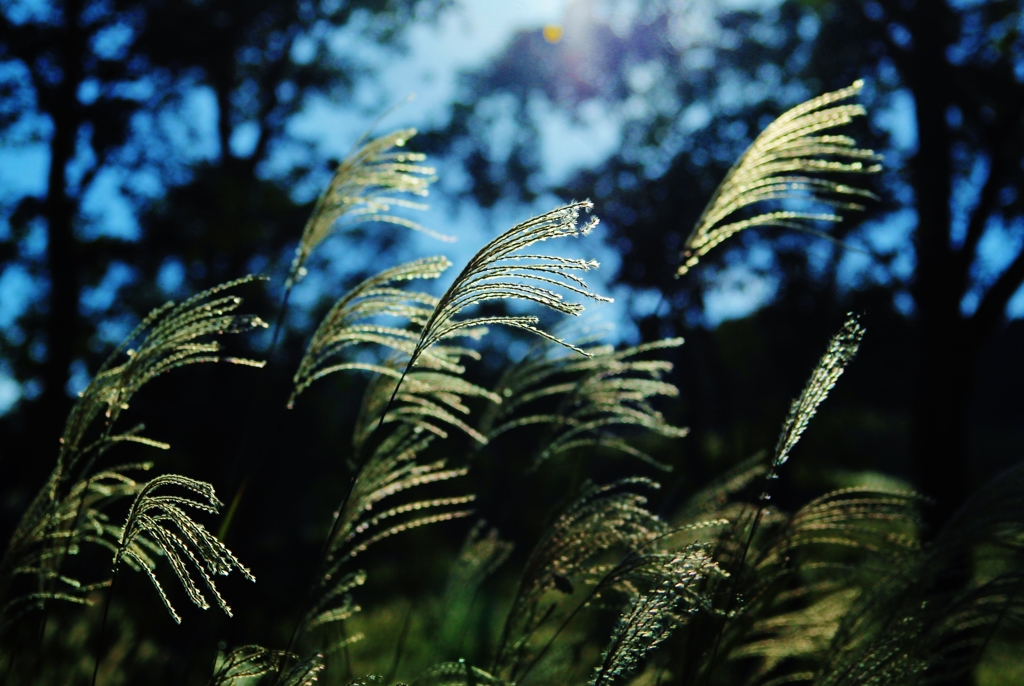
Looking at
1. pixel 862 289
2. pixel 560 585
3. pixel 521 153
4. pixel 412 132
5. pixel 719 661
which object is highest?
pixel 521 153

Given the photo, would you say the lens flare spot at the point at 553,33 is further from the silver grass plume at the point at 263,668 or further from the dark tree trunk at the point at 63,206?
the silver grass plume at the point at 263,668

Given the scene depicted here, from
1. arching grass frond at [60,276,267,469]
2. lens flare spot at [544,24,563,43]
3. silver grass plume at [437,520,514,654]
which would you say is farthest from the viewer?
lens flare spot at [544,24,563,43]

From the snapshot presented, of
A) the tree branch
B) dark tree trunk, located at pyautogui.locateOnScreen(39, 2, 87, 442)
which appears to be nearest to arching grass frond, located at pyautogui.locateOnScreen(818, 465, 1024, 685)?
the tree branch

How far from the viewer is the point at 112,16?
9.91m

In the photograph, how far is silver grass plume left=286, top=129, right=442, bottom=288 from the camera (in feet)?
6.31

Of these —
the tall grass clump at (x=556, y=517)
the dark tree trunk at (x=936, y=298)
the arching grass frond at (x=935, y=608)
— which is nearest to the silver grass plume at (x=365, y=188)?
the tall grass clump at (x=556, y=517)

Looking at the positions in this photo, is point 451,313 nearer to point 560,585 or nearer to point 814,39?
point 560,585

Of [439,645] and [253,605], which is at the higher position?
[439,645]

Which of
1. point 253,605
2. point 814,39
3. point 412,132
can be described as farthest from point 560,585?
point 814,39

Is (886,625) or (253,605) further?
(253,605)

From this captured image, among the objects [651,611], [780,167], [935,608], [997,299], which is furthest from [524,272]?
[997,299]

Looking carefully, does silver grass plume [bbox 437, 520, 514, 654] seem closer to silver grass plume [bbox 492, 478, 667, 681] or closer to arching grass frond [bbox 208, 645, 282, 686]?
silver grass plume [bbox 492, 478, 667, 681]

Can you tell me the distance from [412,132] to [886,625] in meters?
1.83

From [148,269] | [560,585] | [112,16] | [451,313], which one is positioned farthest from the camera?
[148,269]
